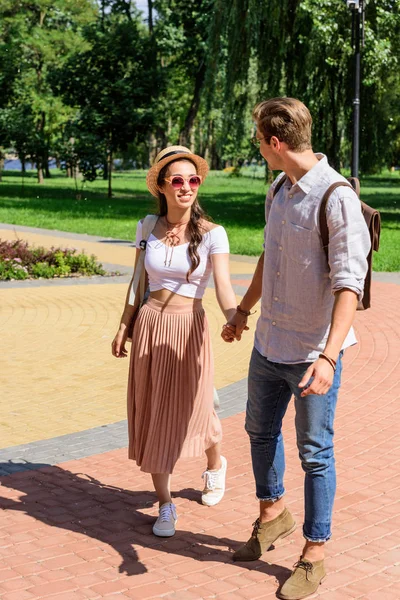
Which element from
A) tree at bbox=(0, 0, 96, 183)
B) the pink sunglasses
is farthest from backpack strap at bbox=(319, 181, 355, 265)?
tree at bbox=(0, 0, 96, 183)

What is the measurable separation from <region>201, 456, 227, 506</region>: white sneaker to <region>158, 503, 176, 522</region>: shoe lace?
376mm

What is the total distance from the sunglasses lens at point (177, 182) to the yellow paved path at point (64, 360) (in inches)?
100

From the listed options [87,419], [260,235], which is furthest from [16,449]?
[260,235]

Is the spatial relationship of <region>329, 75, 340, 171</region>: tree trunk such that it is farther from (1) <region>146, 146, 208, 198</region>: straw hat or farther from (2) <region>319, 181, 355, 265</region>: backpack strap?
(2) <region>319, 181, 355, 265</region>: backpack strap

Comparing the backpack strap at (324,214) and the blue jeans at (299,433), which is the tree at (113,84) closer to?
the blue jeans at (299,433)

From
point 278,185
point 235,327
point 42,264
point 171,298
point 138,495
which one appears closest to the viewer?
point 278,185

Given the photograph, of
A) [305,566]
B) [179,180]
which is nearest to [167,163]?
[179,180]

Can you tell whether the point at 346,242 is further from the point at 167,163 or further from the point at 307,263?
the point at 167,163

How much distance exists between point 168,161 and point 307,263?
1098 millimetres

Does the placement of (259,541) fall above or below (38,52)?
below

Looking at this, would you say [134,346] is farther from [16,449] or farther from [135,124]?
[135,124]

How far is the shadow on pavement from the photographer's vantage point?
4.26 m

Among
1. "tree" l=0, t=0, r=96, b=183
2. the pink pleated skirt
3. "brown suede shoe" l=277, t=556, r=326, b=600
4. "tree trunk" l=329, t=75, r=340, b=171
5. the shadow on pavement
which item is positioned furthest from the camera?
"tree" l=0, t=0, r=96, b=183

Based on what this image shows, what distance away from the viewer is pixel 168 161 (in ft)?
14.3
